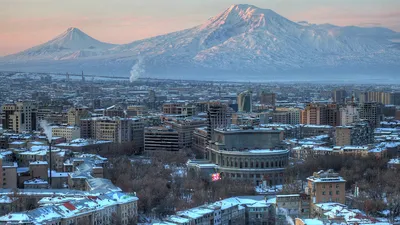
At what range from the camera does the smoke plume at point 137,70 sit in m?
149

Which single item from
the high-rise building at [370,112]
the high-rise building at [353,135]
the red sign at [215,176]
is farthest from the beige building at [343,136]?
the red sign at [215,176]

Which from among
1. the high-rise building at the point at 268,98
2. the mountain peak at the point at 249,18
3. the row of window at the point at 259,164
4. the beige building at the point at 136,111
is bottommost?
the row of window at the point at 259,164

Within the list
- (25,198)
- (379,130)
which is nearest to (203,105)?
(379,130)

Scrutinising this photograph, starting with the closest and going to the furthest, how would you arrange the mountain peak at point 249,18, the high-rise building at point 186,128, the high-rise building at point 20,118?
the high-rise building at point 186,128
the high-rise building at point 20,118
the mountain peak at point 249,18

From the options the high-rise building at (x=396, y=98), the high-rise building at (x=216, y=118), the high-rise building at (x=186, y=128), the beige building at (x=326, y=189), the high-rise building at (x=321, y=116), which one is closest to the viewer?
the beige building at (x=326, y=189)

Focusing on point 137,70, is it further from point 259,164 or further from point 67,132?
point 259,164

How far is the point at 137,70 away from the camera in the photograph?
155m

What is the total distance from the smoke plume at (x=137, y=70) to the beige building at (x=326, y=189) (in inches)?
4592

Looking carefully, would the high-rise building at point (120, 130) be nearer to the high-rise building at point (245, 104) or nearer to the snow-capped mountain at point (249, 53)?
the high-rise building at point (245, 104)

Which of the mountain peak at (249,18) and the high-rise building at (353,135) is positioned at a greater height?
the mountain peak at (249,18)

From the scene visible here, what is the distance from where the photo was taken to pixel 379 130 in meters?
60.1

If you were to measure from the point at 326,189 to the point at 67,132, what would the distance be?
26.9 meters

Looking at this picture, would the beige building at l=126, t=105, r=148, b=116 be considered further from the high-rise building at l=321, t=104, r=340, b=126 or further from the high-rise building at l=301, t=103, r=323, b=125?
the high-rise building at l=321, t=104, r=340, b=126

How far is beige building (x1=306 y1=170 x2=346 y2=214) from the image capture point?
29.9 metres
